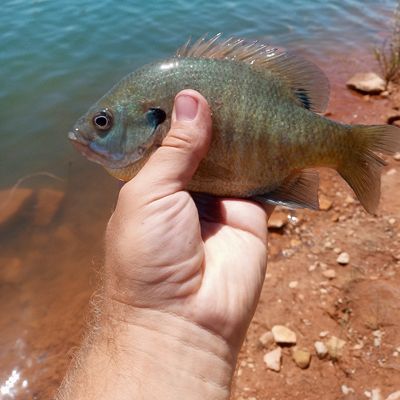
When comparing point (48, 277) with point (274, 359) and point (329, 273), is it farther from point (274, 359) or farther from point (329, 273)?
point (329, 273)

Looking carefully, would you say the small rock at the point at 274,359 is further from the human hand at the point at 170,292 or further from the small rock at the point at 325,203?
the small rock at the point at 325,203

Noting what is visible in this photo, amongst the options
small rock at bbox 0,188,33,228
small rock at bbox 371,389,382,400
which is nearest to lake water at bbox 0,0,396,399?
small rock at bbox 0,188,33,228

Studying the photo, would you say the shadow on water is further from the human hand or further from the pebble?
the pebble

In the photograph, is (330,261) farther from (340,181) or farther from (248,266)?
(248,266)

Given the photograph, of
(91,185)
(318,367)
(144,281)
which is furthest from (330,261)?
(91,185)

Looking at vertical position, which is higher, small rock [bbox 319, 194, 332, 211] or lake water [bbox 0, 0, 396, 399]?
small rock [bbox 319, 194, 332, 211]

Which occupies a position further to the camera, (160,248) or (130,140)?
(130,140)

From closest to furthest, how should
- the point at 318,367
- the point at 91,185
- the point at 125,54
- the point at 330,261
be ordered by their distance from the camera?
the point at 318,367 → the point at 330,261 → the point at 91,185 → the point at 125,54

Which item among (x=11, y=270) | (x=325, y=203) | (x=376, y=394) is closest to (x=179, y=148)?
(x=376, y=394)
